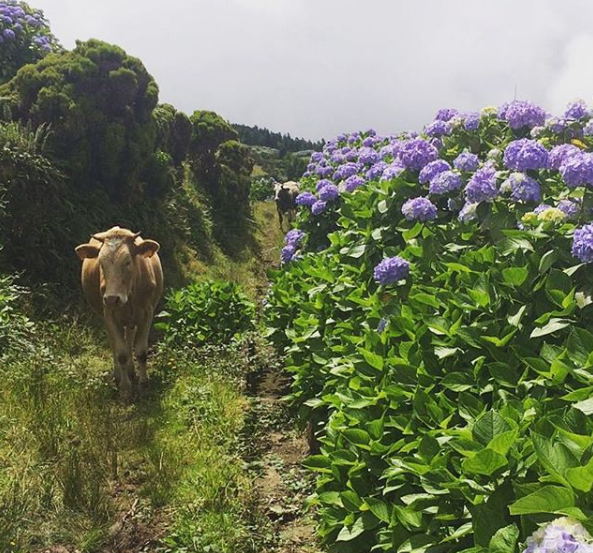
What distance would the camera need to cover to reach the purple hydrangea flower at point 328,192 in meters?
6.46

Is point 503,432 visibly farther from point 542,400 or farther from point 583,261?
point 583,261

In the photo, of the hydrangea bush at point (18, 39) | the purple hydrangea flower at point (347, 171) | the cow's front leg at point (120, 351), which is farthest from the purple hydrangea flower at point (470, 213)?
the hydrangea bush at point (18, 39)

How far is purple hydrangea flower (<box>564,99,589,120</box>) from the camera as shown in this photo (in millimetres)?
3844

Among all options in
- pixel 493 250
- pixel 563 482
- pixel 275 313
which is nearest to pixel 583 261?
pixel 493 250

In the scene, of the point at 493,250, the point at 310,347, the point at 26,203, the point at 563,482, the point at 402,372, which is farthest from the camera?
the point at 26,203

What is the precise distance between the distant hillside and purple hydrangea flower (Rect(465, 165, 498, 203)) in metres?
72.4

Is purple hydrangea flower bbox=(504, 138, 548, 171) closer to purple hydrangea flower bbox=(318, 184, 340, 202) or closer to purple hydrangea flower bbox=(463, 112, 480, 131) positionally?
purple hydrangea flower bbox=(463, 112, 480, 131)

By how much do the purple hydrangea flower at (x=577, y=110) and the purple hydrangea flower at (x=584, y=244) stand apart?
1812mm

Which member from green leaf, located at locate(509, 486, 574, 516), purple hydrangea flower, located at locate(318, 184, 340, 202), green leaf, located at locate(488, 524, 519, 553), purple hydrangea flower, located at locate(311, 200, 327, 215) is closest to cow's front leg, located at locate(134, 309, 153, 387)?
purple hydrangea flower, located at locate(311, 200, 327, 215)

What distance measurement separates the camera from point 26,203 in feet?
27.3

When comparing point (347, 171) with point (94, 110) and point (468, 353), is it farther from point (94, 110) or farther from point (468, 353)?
point (94, 110)

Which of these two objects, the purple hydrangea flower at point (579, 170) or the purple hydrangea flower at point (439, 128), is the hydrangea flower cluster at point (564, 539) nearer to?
the purple hydrangea flower at point (579, 170)

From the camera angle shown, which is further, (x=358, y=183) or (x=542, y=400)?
(x=358, y=183)

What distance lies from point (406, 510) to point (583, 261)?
134 cm
